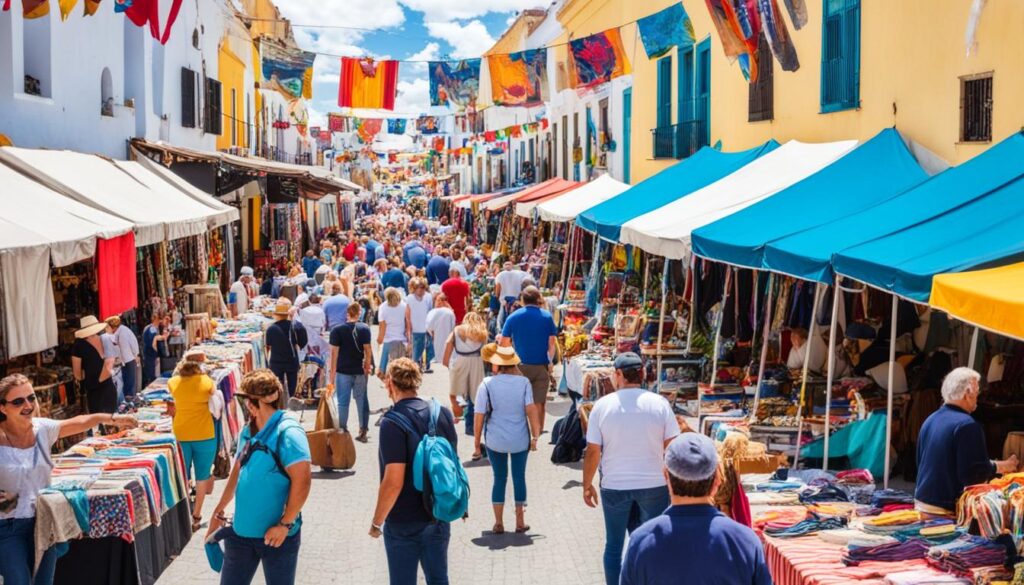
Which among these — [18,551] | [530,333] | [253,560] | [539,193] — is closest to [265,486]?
[253,560]

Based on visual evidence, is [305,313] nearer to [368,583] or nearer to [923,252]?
[368,583]

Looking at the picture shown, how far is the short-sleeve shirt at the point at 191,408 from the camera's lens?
871 centimetres

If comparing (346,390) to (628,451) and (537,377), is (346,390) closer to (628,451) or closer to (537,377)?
(537,377)

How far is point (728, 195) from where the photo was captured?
11.8m

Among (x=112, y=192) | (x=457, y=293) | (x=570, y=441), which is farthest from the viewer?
(x=457, y=293)

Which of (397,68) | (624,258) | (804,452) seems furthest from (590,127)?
(804,452)

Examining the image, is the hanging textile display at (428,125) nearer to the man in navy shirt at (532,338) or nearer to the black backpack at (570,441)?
the man in navy shirt at (532,338)

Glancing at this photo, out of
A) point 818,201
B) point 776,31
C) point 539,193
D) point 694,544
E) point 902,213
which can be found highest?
point 776,31

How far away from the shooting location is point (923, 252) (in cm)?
688

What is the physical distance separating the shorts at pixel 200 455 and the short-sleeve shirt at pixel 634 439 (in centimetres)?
384

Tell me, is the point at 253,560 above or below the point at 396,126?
below

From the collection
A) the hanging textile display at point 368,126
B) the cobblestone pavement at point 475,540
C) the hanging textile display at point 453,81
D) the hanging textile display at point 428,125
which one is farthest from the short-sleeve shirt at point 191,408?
the hanging textile display at point 368,126

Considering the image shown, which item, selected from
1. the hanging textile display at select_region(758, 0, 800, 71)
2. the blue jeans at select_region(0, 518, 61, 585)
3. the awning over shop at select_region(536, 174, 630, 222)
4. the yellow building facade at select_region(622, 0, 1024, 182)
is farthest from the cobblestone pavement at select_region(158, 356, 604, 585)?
the awning over shop at select_region(536, 174, 630, 222)

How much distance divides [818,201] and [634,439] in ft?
13.9
